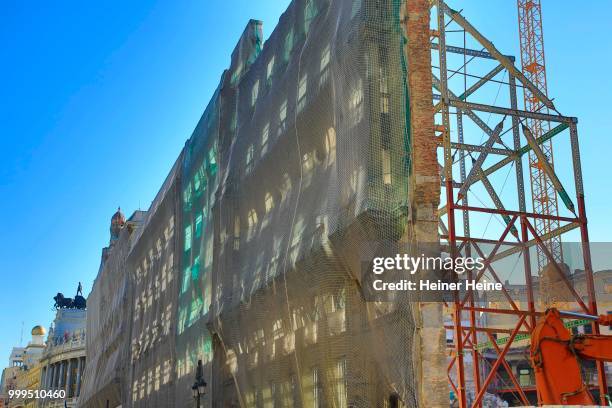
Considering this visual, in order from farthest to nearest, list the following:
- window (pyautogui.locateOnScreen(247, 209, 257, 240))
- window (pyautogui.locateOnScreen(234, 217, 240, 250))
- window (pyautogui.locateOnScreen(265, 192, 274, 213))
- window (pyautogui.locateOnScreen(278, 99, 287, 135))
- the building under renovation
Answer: window (pyautogui.locateOnScreen(234, 217, 240, 250)) < window (pyautogui.locateOnScreen(247, 209, 257, 240)) < window (pyautogui.locateOnScreen(265, 192, 274, 213)) < window (pyautogui.locateOnScreen(278, 99, 287, 135)) < the building under renovation

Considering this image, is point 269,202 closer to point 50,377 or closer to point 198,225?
point 198,225

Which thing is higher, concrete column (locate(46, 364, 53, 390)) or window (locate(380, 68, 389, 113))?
concrete column (locate(46, 364, 53, 390))

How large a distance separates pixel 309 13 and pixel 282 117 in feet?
7.70

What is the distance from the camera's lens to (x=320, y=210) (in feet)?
45.9

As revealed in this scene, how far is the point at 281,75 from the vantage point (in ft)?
58.3

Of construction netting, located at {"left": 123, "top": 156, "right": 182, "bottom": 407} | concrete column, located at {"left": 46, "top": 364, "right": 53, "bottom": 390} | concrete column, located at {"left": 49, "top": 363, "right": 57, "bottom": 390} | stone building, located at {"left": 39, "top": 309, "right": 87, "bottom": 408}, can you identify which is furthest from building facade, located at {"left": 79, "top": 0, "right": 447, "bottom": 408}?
concrete column, located at {"left": 46, "top": 364, "right": 53, "bottom": 390}

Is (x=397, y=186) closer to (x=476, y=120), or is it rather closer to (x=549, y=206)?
(x=476, y=120)

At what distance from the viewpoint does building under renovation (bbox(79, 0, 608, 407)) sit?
12430 millimetres

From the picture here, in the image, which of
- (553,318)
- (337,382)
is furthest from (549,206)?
(337,382)

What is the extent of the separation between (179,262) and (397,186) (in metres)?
14.4

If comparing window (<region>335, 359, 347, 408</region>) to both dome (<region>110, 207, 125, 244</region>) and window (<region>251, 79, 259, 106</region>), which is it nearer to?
window (<region>251, 79, 259, 106</region>)

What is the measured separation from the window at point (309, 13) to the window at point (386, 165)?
4826 mm

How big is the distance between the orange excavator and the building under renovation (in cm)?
175

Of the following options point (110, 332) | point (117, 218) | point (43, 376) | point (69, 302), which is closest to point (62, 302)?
point (69, 302)
